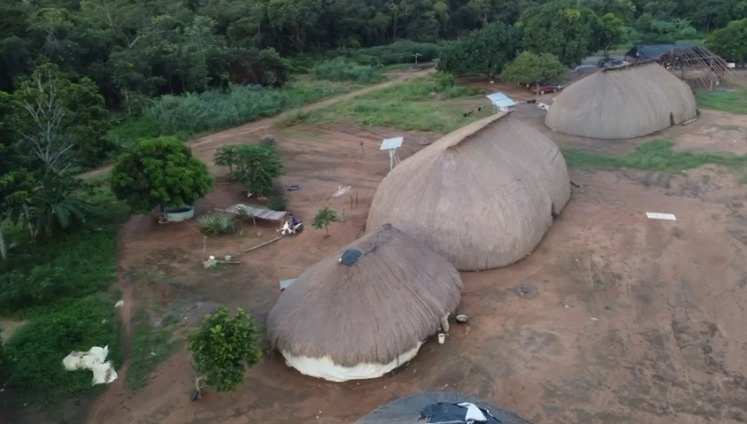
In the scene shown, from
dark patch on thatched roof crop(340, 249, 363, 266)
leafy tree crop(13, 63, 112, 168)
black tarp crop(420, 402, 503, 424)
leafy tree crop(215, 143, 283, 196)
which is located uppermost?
leafy tree crop(13, 63, 112, 168)

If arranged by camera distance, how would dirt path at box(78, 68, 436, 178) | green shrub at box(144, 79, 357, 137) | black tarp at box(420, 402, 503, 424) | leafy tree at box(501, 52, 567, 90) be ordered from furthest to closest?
1. leafy tree at box(501, 52, 567, 90)
2. green shrub at box(144, 79, 357, 137)
3. dirt path at box(78, 68, 436, 178)
4. black tarp at box(420, 402, 503, 424)

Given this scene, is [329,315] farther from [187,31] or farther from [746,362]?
[187,31]

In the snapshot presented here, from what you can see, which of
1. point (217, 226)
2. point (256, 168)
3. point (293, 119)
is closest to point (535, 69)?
point (293, 119)

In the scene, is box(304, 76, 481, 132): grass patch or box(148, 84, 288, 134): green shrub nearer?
box(304, 76, 481, 132): grass patch

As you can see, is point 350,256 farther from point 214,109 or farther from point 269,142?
point 214,109

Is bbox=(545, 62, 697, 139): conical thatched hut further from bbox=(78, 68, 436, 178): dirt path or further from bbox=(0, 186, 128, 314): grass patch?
bbox=(0, 186, 128, 314): grass patch

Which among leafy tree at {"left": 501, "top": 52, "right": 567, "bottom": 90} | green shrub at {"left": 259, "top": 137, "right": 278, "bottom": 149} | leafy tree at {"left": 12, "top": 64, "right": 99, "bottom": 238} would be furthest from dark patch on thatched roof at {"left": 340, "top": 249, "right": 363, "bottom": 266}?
leafy tree at {"left": 501, "top": 52, "right": 567, "bottom": 90}

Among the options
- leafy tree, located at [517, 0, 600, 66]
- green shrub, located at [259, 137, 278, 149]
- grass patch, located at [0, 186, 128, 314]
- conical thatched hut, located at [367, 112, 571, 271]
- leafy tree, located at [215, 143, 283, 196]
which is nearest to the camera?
grass patch, located at [0, 186, 128, 314]
